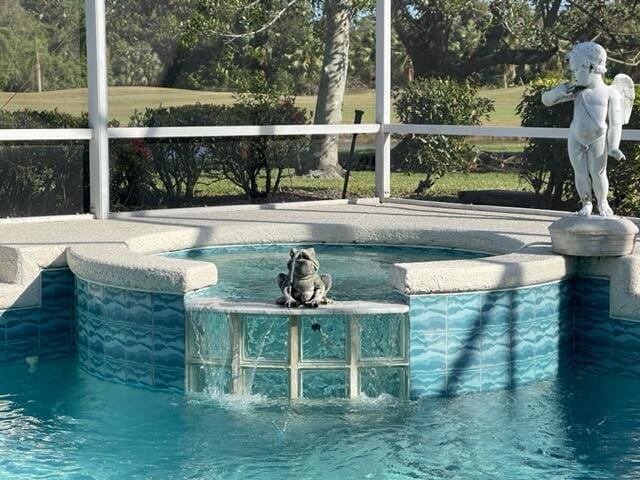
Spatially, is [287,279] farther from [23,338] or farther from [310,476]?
[23,338]

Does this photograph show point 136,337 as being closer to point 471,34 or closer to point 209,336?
point 209,336

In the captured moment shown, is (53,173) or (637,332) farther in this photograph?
(53,173)

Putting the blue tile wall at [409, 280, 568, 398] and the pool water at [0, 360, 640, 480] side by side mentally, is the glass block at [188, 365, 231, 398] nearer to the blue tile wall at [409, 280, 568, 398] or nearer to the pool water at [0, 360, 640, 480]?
the pool water at [0, 360, 640, 480]

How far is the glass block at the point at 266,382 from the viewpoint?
706 centimetres

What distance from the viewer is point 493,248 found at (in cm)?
903

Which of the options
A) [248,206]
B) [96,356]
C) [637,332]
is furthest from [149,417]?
[248,206]

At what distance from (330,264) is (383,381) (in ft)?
7.38

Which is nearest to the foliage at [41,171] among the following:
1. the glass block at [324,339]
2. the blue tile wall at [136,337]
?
the blue tile wall at [136,337]

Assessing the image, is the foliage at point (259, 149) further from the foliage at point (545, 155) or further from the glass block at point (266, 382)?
the glass block at point (266, 382)

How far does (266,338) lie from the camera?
7.10 metres

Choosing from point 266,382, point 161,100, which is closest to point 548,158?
point 161,100

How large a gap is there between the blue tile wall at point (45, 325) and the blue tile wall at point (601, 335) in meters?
3.52

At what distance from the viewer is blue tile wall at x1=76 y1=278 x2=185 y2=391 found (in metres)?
7.26

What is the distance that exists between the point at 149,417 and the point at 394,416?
141 centimetres
